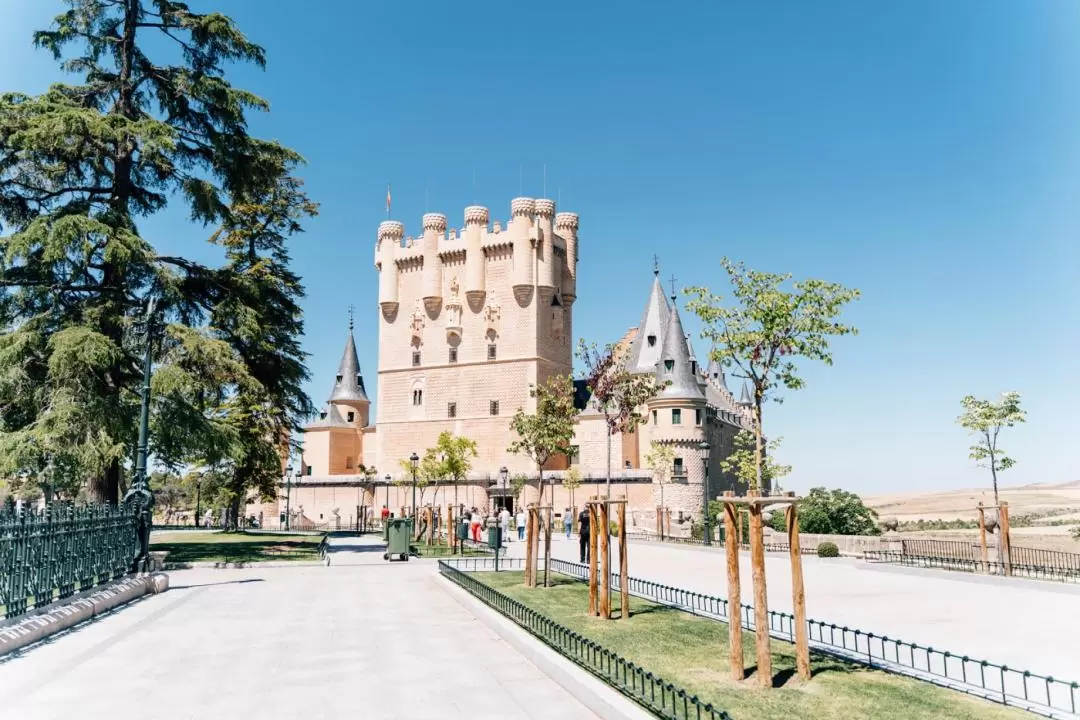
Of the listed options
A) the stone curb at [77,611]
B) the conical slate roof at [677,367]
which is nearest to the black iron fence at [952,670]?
the stone curb at [77,611]

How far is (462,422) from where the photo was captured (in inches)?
2483

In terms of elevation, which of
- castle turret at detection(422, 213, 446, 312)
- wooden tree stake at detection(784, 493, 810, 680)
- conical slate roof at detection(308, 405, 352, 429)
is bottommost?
wooden tree stake at detection(784, 493, 810, 680)

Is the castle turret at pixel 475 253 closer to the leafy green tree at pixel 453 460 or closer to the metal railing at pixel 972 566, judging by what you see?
the leafy green tree at pixel 453 460

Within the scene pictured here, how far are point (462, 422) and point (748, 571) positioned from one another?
44.5m

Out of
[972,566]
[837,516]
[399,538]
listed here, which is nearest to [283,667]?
[399,538]

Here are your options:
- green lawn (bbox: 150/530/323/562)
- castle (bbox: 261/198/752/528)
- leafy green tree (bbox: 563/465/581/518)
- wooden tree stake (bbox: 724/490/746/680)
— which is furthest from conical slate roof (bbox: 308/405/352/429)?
wooden tree stake (bbox: 724/490/746/680)

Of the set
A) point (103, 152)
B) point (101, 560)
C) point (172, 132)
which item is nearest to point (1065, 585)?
point (101, 560)

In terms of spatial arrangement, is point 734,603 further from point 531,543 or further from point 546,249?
point 546,249

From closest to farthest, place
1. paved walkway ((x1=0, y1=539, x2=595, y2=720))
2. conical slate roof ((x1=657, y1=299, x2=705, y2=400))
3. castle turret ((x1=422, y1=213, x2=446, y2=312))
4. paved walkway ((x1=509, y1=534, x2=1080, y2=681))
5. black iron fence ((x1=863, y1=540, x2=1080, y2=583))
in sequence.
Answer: paved walkway ((x1=0, y1=539, x2=595, y2=720)), paved walkway ((x1=509, y1=534, x2=1080, y2=681)), black iron fence ((x1=863, y1=540, x2=1080, y2=583)), conical slate roof ((x1=657, y1=299, x2=705, y2=400)), castle turret ((x1=422, y1=213, x2=446, y2=312))

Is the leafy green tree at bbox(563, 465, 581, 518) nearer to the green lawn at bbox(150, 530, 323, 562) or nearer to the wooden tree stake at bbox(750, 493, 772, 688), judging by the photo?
the green lawn at bbox(150, 530, 323, 562)

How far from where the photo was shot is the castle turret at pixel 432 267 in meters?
65.1

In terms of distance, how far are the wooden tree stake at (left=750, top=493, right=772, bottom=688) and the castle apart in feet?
149

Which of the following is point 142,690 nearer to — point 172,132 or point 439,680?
point 439,680

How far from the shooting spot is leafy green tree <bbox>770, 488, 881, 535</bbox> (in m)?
36.1
